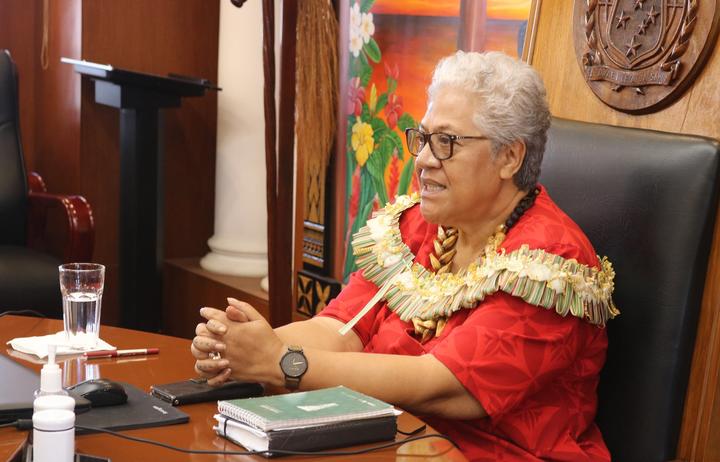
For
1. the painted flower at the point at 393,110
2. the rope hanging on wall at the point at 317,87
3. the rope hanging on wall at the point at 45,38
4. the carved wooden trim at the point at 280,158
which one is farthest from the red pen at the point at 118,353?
the rope hanging on wall at the point at 45,38

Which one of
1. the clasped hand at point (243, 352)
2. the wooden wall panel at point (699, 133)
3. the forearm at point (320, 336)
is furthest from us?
the forearm at point (320, 336)

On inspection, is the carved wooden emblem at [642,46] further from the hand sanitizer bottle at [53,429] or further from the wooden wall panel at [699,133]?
the hand sanitizer bottle at [53,429]

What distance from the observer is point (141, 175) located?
3779mm

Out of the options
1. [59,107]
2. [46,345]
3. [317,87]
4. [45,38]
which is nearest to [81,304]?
[46,345]

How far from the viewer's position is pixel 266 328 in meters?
1.56

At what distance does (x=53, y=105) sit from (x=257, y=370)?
3.21 meters

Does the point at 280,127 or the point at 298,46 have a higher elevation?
the point at 298,46

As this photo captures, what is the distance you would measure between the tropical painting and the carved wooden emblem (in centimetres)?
65

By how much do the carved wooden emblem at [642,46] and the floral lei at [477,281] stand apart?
34 centimetres

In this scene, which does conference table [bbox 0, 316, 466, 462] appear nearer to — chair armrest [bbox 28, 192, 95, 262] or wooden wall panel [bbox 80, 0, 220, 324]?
chair armrest [bbox 28, 192, 95, 262]

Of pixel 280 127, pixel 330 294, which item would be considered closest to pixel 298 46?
pixel 280 127

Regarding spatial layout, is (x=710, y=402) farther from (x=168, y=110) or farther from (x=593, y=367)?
(x=168, y=110)

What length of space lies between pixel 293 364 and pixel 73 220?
2096mm

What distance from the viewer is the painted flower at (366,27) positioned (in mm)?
3201
